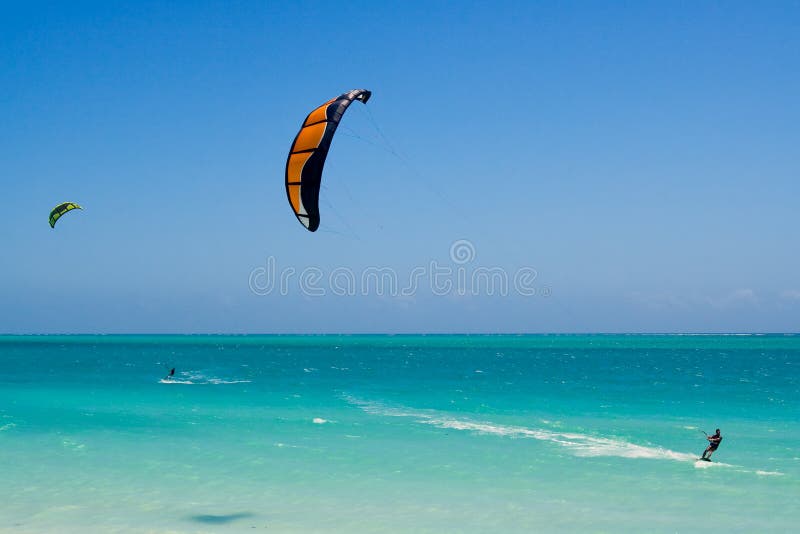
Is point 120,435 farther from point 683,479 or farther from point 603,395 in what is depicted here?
point 603,395

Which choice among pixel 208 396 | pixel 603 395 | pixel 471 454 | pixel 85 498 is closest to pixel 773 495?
pixel 471 454

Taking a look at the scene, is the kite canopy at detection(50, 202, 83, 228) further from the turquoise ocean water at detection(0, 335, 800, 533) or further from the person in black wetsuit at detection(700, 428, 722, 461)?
the person in black wetsuit at detection(700, 428, 722, 461)

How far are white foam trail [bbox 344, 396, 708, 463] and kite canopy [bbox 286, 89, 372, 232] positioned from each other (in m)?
7.51

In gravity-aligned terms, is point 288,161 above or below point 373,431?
above

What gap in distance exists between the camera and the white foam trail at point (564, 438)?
16344mm

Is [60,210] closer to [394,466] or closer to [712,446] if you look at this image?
[394,466]

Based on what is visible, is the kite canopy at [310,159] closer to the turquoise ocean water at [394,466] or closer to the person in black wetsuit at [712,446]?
the turquoise ocean water at [394,466]

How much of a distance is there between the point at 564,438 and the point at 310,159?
9346 millimetres

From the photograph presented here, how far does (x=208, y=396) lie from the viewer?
30.3m

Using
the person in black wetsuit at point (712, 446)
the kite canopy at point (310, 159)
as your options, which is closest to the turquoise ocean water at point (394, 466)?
the person in black wetsuit at point (712, 446)

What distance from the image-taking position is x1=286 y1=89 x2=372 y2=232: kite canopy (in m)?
14.1

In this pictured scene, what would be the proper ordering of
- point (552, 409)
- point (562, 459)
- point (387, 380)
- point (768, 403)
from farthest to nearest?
point (387, 380) < point (768, 403) < point (552, 409) < point (562, 459)

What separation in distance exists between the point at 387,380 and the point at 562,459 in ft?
88.0

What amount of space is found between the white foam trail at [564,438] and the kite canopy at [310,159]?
7511mm
